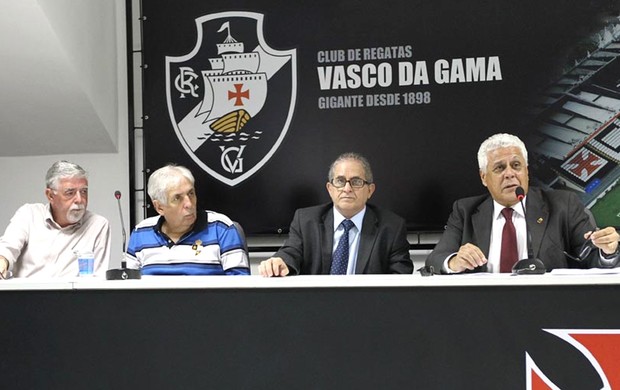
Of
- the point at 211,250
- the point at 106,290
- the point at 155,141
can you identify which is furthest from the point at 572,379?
the point at 155,141

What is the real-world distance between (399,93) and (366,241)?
45.3 inches

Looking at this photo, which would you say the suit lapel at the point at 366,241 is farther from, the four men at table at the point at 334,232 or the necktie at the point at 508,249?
the necktie at the point at 508,249

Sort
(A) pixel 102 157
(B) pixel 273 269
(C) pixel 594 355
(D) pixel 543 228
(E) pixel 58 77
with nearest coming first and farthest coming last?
(C) pixel 594 355 < (B) pixel 273 269 < (D) pixel 543 228 < (E) pixel 58 77 < (A) pixel 102 157

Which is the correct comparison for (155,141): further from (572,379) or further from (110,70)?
(572,379)

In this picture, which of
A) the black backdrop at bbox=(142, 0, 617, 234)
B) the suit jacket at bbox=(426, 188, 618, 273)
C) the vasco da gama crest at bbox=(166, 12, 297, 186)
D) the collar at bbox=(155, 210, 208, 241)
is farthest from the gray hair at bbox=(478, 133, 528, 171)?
the vasco da gama crest at bbox=(166, 12, 297, 186)

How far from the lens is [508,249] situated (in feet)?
11.0

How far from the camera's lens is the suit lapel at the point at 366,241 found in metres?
3.51

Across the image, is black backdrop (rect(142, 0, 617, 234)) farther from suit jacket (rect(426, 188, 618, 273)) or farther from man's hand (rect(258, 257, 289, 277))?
man's hand (rect(258, 257, 289, 277))

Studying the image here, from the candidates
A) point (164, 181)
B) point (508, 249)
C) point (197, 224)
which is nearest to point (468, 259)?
point (508, 249)

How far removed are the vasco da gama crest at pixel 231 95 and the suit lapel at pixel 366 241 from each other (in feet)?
3.55

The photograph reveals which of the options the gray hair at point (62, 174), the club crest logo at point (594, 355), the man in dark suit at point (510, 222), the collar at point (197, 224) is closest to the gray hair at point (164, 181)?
the collar at point (197, 224)

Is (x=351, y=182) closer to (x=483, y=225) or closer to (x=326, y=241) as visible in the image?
(x=326, y=241)

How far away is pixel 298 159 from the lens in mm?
4531

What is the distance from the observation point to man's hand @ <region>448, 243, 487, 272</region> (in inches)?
119
